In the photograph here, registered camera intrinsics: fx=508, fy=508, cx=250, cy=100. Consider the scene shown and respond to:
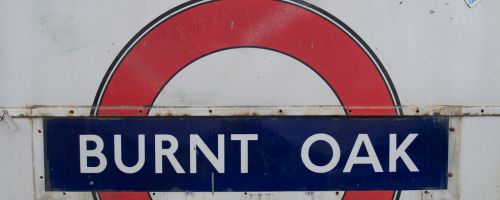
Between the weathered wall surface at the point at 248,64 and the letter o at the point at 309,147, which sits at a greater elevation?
the weathered wall surface at the point at 248,64

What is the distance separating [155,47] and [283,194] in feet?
1.89

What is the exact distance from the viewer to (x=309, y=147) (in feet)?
4.89

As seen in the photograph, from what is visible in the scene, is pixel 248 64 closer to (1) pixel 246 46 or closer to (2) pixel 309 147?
(1) pixel 246 46

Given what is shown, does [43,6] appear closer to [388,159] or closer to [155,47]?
[155,47]

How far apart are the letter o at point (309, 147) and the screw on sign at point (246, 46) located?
0.33 feet

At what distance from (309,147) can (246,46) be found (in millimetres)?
348

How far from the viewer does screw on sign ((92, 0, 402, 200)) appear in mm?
1468

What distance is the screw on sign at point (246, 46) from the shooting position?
4.82ft

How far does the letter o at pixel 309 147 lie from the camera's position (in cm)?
149

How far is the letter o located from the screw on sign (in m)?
0.10

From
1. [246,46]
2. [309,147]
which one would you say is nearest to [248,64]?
[246,46]

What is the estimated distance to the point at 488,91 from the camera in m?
1.49

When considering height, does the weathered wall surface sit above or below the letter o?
above

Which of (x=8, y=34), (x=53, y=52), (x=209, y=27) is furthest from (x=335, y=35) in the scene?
(x=8, y=34)
